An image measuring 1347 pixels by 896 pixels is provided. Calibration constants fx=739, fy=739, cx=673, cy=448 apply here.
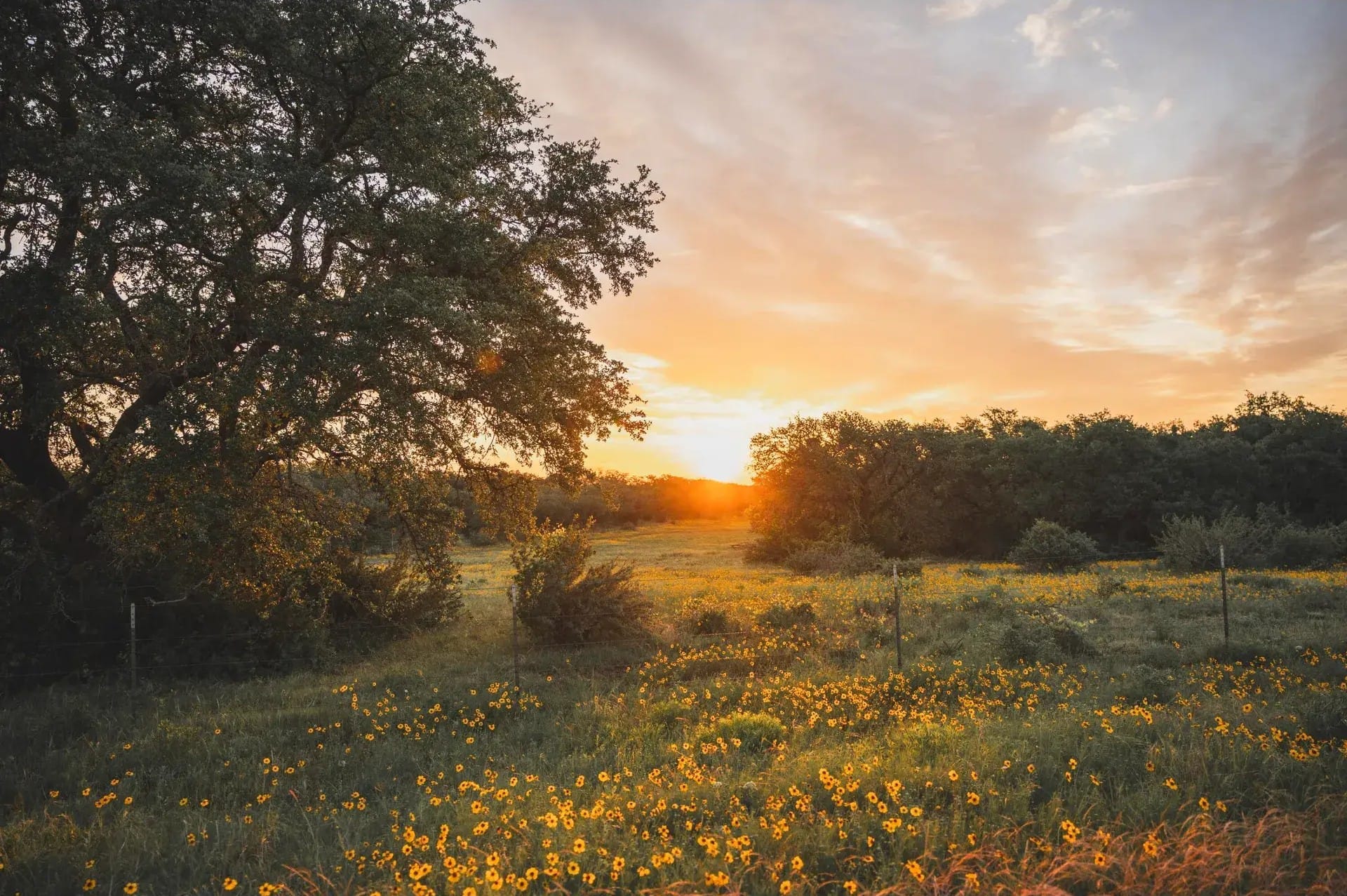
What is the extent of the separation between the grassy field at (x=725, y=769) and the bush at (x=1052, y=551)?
15.8m

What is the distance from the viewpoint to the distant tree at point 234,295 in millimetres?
10234

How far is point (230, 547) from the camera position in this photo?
1127cm

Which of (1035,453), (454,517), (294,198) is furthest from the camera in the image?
(1035,453)

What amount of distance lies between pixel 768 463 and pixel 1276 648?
33.5 m

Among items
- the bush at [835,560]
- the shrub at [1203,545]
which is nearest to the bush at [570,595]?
the bush at [835,560]

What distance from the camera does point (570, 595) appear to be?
15.5 m

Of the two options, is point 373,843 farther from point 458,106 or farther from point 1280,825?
point 458,106

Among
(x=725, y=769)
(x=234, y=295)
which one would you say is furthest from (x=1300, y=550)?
(x=234, y=295)

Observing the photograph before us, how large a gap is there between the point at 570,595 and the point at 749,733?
7551 millimetres

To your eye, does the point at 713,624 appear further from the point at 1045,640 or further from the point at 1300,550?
the point at 1300,550

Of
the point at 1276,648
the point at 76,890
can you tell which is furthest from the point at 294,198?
the point at 1276,648

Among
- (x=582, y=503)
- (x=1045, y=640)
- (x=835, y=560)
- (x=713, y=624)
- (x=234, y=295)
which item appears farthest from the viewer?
(x=582, y=503)

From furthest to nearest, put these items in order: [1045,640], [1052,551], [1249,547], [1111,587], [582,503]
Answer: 1. [582,503]
2. [1052,551]
3. [1249,547]
4. [1111,587]
5. [1045,640]

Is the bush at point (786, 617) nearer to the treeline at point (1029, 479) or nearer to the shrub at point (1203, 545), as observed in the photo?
the shrub at point (1203, 545)
